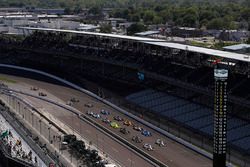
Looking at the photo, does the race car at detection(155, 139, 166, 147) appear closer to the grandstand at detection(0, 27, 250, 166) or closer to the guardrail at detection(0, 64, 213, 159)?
the guardrail at detection(0, 64, 213, 159)

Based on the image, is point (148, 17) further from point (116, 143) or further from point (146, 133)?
point (116, 143)

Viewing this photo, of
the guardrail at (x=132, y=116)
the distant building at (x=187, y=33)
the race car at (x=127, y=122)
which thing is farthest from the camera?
the distant building at (x=187, y=33)

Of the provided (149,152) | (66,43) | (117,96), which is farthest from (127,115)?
(66,43)

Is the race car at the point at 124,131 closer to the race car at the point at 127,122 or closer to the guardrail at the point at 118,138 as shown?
the guardrail at the point at 118,138

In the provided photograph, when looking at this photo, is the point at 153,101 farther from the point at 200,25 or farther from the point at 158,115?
the point at 200,25

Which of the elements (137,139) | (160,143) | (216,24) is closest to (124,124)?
(137,139)

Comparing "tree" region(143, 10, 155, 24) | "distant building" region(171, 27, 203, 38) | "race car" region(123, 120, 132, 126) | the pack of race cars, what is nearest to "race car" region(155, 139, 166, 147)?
the pack of race cars

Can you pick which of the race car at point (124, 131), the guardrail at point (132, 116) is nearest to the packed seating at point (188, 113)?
the guardrail at point (132, 116)

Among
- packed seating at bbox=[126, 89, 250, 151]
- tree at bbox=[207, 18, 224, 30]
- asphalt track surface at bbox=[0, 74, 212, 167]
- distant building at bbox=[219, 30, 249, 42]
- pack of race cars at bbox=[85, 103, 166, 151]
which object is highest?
tree at bbox=[207, 18, 224, 30]
